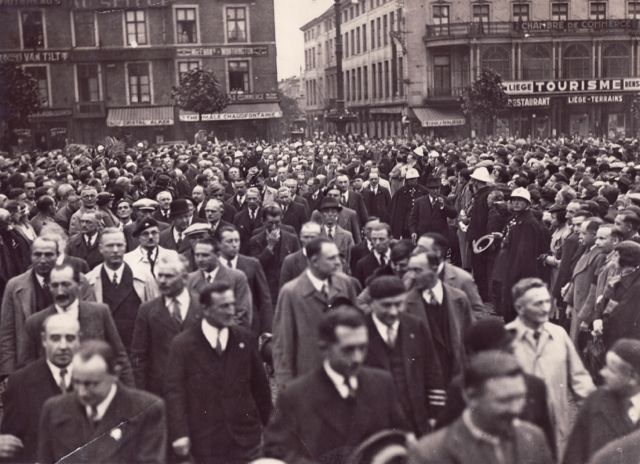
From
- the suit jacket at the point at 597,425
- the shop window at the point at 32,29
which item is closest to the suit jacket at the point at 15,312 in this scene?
the suit jacket at the point at 597,425

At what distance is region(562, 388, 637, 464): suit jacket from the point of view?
13.9 ft

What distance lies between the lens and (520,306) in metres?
5.22

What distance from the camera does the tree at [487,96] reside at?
42656mm

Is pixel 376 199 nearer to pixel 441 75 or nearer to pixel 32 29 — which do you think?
pixel 32 29

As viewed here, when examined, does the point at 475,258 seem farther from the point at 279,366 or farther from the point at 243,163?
the point at 243,163

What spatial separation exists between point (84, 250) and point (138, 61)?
41.3 metres

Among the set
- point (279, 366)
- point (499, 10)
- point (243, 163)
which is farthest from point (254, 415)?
point (499, 10)

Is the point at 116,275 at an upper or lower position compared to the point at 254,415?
upper

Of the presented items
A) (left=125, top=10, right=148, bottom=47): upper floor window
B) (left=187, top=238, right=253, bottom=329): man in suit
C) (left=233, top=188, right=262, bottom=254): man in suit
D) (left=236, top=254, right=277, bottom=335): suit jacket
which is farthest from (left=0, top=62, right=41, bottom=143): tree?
(left=187, top=238, right=253, bottom=329): man in suit

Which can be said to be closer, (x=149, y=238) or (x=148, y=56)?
(x=149, y=238)

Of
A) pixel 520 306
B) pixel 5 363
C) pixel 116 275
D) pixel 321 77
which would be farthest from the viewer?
pixel 321 77

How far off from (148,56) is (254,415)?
45343 mm

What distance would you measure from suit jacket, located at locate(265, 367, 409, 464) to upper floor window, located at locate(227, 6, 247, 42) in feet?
154

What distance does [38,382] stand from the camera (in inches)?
196
